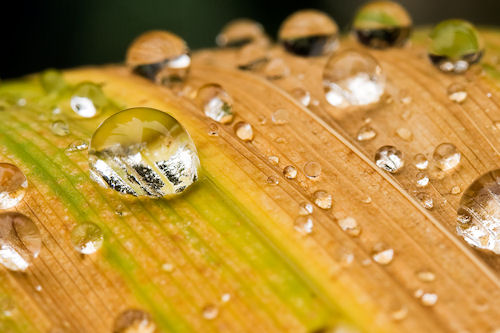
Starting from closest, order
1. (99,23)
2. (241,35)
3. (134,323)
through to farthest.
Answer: (134,323) → (241,35) → (99,23)

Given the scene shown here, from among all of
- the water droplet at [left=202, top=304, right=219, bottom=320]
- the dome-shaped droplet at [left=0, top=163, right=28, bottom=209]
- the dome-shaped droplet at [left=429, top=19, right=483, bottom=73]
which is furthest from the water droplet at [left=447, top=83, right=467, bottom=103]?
the dome-shaped droplet at [left=0, top=163, right=28, bottom=209]

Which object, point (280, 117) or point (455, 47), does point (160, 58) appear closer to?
point (280, 117)

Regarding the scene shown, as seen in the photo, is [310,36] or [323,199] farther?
[310,36]

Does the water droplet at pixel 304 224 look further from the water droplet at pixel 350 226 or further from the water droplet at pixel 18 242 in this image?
the water droplet at pixel 18 242

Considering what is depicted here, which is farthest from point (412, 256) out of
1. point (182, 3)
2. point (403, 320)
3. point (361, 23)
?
point (182, 3)

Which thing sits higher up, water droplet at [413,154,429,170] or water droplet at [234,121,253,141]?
water droplet at [413,154,429,170]

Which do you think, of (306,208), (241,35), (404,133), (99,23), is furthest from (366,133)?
(99,23)

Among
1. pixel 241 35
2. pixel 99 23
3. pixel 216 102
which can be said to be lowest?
pixel 99 23

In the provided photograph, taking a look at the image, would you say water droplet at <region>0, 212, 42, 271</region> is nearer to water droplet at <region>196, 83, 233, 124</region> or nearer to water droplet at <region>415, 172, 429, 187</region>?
water droplet at <region>196, 83, 233, 124</region>
